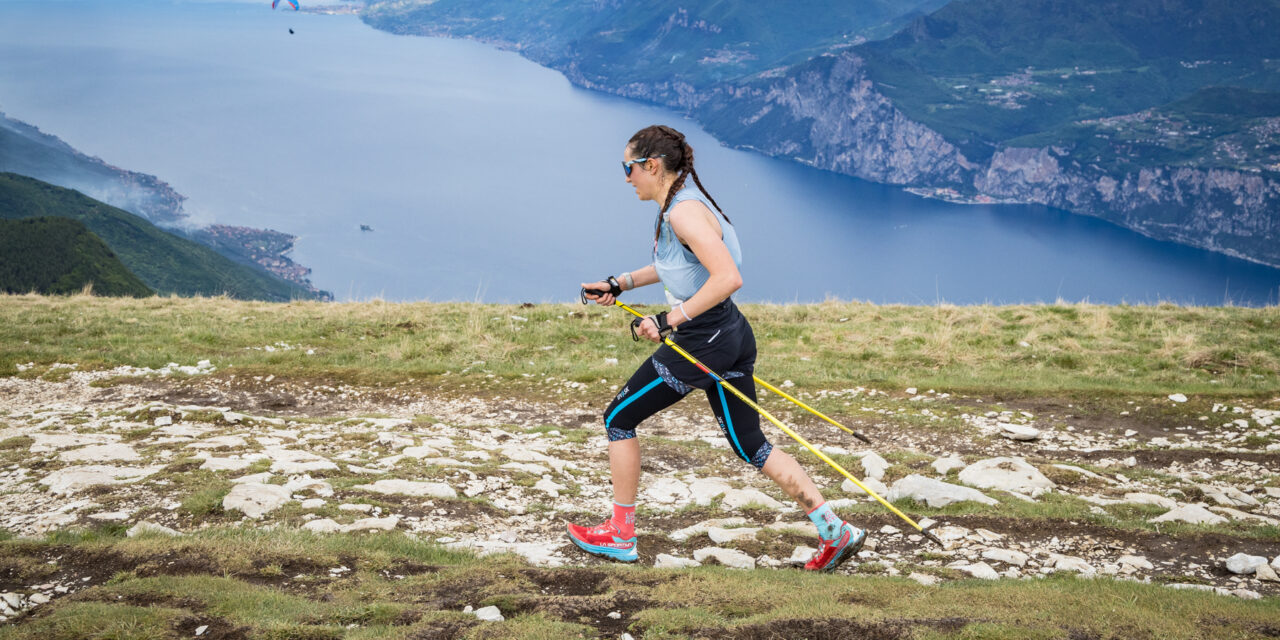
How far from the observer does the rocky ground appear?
19.0 ft

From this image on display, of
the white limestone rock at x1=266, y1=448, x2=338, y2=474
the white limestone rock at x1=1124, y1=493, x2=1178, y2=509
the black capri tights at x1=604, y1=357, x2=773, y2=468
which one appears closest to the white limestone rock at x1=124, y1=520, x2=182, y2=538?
the white limestone rock at x1=266, y1=448, x2=338, y2=474

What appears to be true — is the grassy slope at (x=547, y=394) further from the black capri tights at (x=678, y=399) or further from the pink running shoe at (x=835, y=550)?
the black capri tights at (x=678, y=399)

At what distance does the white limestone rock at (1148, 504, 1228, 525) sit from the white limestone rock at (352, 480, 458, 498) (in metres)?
5.78

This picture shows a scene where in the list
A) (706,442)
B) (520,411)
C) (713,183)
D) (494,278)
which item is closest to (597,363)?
(520,411)

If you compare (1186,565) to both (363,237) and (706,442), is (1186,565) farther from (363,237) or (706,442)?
(363,237)

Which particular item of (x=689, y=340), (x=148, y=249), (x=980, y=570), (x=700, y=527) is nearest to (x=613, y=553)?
(x=700, y=527)

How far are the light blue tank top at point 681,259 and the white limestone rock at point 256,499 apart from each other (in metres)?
3.58

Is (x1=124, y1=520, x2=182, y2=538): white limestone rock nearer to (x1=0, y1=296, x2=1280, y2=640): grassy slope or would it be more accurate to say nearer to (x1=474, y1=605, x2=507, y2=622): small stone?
(x1=0, y1=296, x2=1280, y2=640): grassy slope

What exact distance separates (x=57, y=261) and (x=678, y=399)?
91963 mm

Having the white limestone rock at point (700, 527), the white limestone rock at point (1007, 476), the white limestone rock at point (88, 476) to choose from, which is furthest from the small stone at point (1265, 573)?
the white limestone rock at point (88, 476)

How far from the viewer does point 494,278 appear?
12888cm

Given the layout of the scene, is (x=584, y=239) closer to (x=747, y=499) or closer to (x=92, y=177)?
(x=92, y=177)

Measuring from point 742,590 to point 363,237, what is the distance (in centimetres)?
15512

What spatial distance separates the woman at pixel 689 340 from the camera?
5.11 metres
